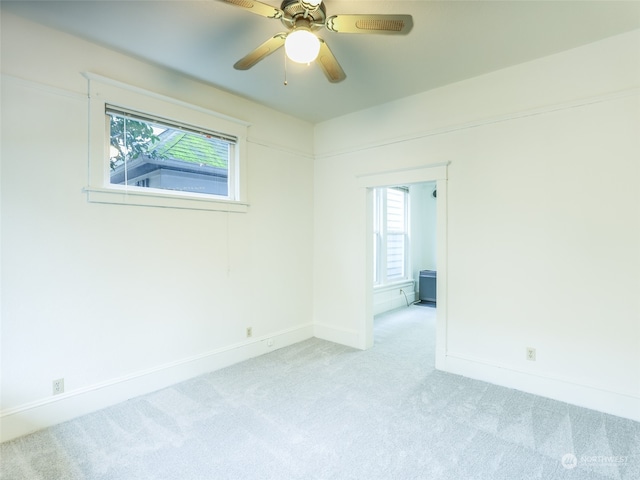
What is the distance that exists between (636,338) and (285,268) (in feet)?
10.5

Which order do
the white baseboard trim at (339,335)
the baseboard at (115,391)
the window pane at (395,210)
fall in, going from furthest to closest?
the window pane at (395,210)
the white baseboard trim at (339,335)
the baseboard at (115,391)

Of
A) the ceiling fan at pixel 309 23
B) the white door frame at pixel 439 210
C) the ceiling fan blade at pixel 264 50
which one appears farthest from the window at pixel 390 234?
the ceiling fan at pixel 309 23

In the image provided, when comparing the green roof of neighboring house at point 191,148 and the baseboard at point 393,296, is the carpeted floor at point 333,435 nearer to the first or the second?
the green roof of neighboring house at point 191,148

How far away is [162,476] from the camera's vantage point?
6.05 ft

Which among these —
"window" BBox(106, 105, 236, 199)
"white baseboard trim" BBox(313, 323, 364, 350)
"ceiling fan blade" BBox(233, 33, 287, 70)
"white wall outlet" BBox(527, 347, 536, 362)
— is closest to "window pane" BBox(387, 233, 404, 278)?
"white baseboard trim" BBox(313, 323, 364, 350)

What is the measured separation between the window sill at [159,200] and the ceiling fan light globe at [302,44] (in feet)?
5.74

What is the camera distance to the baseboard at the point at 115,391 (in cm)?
222

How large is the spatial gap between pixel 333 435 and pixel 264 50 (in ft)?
8.49

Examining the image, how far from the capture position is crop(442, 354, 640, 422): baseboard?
2.40 meters

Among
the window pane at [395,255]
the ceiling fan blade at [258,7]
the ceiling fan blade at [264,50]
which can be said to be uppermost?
the ceiling fan blade at [258,7]

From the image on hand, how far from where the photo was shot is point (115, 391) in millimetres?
2629

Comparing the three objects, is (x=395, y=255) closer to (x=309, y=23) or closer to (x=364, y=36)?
(x=364, y=36)

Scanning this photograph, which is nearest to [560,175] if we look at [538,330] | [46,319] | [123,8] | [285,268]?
[538,330]

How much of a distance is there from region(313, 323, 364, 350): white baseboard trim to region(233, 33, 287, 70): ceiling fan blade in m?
3.03
